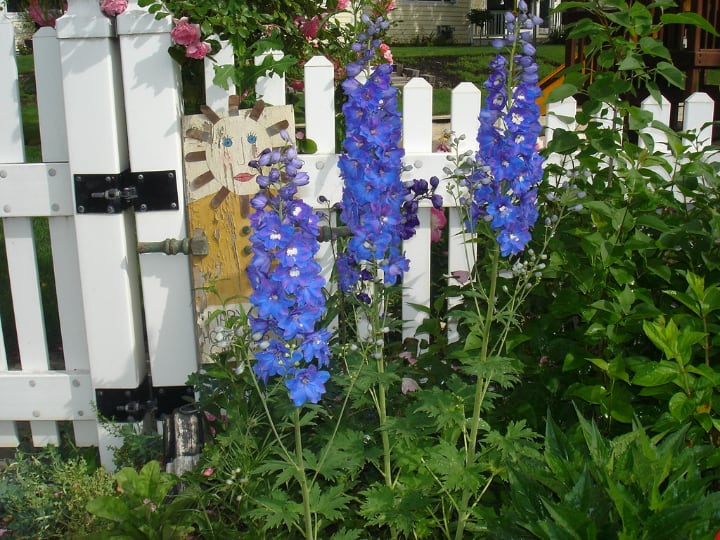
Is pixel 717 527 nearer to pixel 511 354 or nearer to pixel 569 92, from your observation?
pixel 511 354

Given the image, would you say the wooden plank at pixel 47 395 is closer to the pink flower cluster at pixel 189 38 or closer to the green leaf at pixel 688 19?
the pink flower cluster at pixel 189 38

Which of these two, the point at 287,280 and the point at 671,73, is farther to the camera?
the point at 671,73

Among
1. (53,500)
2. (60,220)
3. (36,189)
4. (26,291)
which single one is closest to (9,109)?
(36,189)

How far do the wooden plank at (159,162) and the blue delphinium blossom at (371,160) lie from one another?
96cm

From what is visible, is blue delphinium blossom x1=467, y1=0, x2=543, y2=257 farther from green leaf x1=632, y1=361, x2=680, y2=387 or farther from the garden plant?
green leaf x1=632, y1=361, x2=680, y2=387

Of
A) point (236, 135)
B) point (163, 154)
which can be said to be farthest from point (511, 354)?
point (163, 154)

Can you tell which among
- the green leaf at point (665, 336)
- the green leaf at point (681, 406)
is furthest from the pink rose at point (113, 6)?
the green leaf at point (681, 406)

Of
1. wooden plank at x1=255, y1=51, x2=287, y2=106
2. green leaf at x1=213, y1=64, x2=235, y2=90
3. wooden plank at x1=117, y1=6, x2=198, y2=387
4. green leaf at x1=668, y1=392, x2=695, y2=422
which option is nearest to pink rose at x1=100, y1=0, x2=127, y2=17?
wooden plank at x1=117, y1=6, x2=198, y2=387

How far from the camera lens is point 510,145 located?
1967 mm

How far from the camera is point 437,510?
7.79ft

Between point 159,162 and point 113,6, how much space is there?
531 mm

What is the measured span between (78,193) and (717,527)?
2.24 metres

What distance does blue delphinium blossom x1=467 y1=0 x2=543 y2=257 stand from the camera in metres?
1.97

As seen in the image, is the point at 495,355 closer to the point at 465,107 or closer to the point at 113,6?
the point at 465,107
